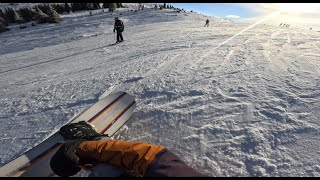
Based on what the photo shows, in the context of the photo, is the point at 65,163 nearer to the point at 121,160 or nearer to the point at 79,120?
the point at 121,160

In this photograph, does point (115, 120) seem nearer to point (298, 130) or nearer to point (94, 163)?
point (94, 163)

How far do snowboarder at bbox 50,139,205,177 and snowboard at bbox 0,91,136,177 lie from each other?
1.49ft

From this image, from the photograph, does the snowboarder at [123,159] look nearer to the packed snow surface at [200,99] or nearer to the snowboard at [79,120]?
the snowboard at [79,120]

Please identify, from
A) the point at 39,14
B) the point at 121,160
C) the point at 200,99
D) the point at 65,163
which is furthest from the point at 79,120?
the point at 39,14

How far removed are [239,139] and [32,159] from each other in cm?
306

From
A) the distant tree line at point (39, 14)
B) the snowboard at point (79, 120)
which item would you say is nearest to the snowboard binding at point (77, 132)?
the snowboard at point (79, 120)

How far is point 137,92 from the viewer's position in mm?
5879

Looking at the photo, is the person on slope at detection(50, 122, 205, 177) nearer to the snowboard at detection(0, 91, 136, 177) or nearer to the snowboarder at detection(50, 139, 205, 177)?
the snowboarder at detection(50, 139, 205, 177)

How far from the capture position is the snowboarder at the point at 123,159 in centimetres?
267

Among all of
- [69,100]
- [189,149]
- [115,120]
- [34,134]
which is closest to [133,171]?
[189,149]

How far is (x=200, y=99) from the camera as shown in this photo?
204 inches

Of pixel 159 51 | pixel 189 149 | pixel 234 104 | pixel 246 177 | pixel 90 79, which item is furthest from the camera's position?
pixel 159 51

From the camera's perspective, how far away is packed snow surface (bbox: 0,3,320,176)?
142 inches

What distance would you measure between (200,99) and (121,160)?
8.77 feet
